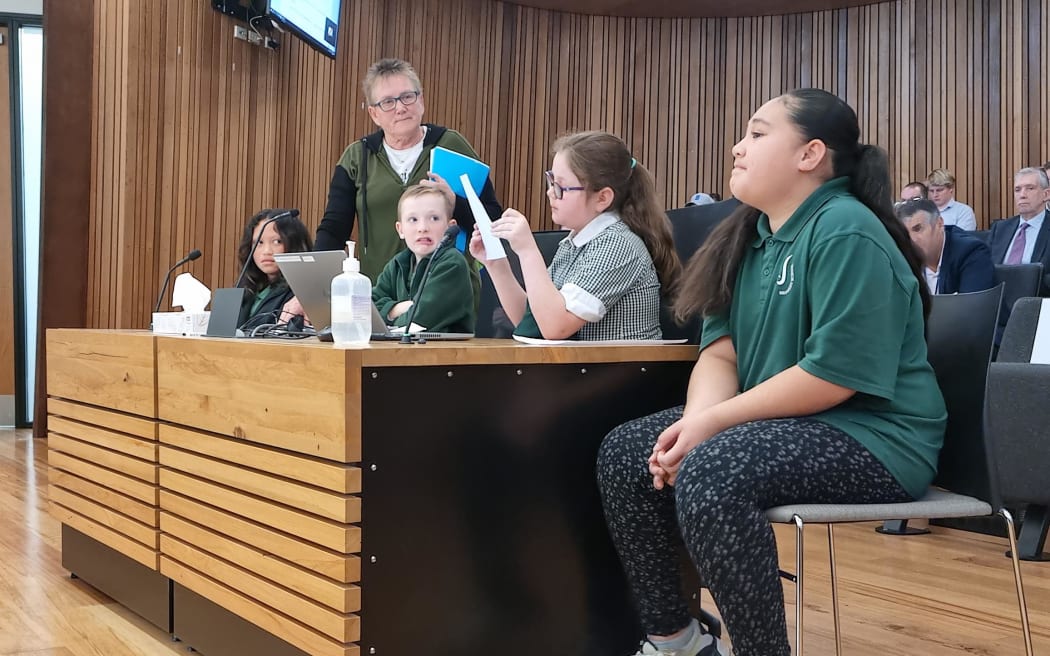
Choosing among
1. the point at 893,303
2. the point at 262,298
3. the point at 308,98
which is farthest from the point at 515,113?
the point at 893,303

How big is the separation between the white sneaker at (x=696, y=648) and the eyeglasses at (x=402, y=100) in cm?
188

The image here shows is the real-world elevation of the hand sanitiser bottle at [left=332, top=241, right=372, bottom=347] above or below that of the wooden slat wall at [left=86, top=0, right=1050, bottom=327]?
below

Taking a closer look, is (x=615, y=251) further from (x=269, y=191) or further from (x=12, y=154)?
(x=12, y=154)

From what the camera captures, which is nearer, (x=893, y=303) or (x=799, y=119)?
(x=893, y=303)

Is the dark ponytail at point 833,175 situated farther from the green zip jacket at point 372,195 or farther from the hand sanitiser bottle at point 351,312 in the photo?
the green zip jacket at point 372,195

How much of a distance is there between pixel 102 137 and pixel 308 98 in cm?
118

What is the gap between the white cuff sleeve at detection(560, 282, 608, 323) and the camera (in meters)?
2.08

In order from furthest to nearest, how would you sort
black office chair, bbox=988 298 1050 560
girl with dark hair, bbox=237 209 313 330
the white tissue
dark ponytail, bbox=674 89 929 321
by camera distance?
girl with dark hair, bbox=237 209 313 330 < black office chair, bbox=988 298 1050 560 < the white tissue < dark ponytail, bbox=674 89 929 321

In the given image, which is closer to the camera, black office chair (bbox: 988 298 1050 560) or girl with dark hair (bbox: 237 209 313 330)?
black office chair (bbox: 988 298 1050 560)

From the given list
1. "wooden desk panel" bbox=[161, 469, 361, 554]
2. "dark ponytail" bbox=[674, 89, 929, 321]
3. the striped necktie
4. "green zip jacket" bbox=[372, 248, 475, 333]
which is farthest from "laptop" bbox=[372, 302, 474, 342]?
the striped necktie

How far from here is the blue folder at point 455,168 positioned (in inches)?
103

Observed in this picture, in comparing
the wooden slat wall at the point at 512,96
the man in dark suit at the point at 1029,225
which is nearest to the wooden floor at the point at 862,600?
the wooden slat wall at the point at 512,96

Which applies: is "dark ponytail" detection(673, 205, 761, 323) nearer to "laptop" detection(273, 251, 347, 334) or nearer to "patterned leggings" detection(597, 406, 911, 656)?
"patterned leggings" detection(597, 406, 911, 656)

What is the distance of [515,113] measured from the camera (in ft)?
25.7
